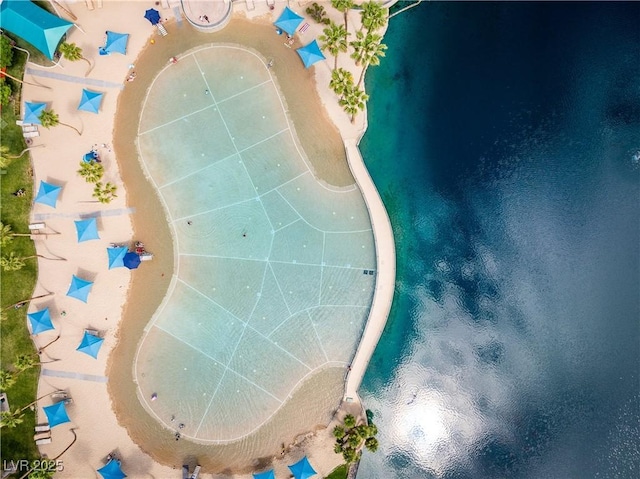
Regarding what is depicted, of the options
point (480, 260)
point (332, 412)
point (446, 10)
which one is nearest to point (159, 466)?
point (332, 412)

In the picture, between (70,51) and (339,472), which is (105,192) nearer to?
(70,51)

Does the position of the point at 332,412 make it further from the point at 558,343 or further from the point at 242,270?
the point at 558,343

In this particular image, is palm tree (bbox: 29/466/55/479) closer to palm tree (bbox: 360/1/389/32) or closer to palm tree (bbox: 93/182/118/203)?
palm tree (bbox: 93/182/118/203)

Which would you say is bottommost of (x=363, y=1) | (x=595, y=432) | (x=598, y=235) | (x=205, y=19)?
(x=595, y=432)

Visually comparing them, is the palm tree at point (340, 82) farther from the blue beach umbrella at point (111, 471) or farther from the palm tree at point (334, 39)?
the blue beach umbrella at point (111, 471)

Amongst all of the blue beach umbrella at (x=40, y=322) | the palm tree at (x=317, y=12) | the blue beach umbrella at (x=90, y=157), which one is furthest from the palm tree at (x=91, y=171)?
the palm tree at (x=317, y=12)

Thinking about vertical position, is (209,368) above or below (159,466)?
above
